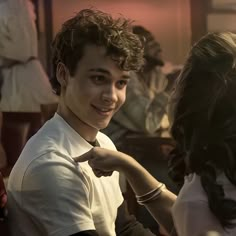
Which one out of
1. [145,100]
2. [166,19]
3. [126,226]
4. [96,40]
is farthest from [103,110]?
[166,19]

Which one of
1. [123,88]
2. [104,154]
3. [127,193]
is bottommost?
[127,193]

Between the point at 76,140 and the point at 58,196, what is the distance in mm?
151

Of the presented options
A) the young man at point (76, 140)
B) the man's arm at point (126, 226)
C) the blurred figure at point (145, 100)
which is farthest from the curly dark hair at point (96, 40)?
the blurred figure at point (145, 100)

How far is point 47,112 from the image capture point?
205cm

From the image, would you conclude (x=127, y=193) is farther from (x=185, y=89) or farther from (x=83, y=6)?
(x=185, y=89)

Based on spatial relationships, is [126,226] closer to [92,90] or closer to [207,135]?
[92,90]

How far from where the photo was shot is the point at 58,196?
1.05 metres

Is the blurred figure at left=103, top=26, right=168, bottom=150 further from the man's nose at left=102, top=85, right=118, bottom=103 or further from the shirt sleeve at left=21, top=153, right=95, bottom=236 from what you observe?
the shirt sleeve at left=21, top=153, right=95, bottom=236

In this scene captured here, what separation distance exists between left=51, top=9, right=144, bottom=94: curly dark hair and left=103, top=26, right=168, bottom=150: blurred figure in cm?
99

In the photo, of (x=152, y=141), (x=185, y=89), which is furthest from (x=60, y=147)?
(x=152, y=141)

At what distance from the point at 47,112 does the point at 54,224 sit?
1.03m

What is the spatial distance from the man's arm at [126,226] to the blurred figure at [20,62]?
2.75ft

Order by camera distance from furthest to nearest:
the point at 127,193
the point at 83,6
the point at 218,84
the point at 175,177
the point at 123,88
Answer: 1. the point at 83,6
2. the point at 127,193
3. the point at 123,88
4. the point at 175,177
5. the point at 218,84

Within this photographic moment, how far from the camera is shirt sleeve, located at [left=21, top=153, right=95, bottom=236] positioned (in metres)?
1.05
